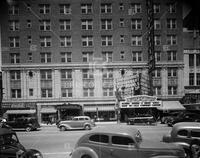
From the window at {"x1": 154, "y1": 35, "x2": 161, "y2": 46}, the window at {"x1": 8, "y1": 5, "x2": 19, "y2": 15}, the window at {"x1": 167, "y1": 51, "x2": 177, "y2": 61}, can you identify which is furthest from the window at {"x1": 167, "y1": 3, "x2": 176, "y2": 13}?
the window at {"x1": 8, "y1": 5, "x2": 19, "y2": 15}

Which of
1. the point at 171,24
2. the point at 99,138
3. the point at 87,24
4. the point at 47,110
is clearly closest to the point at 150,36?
the point at 171,24

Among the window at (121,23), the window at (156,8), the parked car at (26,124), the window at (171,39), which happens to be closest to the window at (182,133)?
the window at (171,39)

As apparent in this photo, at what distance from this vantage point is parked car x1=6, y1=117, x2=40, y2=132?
38.3 ft

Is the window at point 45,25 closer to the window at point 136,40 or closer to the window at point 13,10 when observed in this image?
the window at point 13,10

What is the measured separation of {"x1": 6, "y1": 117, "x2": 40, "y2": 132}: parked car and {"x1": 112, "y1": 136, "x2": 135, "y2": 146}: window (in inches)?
301

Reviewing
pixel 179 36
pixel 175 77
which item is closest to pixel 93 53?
pixel 179 36

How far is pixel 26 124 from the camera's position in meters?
12.6

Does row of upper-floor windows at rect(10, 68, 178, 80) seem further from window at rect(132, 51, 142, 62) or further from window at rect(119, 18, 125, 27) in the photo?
window at rect(119, 18, 125, 27)

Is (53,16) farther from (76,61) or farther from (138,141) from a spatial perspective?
(138,141)

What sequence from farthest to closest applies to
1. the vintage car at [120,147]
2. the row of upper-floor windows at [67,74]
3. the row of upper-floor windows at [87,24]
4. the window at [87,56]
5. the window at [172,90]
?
the window at [172,90] → the row of upper-floor windows at [67,74] → the window at [87,56] → the row of upper-floor windows at [87,24] → the vintage car at [120,147]

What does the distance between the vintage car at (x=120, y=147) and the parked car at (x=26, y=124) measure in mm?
6995

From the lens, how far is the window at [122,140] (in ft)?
16.9

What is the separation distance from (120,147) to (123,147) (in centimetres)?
8

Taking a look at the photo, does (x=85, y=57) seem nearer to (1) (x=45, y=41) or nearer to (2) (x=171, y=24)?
(1) (x=45, y=41)
